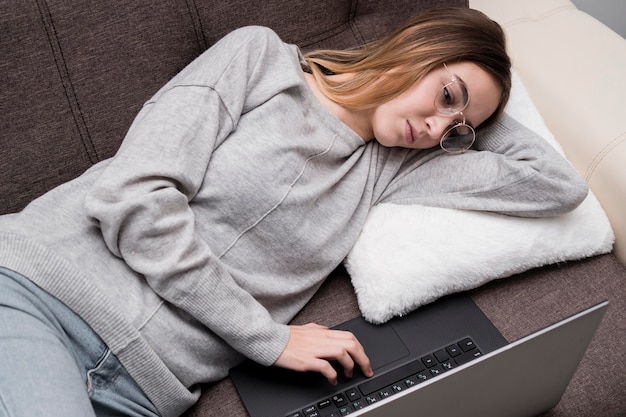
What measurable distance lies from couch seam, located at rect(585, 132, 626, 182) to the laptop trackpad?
0.55 metres

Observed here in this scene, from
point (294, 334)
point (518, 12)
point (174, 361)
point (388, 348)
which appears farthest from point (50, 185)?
point (518, 12)

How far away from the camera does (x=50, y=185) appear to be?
3.97 feet

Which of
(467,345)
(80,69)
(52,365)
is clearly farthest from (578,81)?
(52,365)

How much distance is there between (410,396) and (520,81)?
38.5 inches

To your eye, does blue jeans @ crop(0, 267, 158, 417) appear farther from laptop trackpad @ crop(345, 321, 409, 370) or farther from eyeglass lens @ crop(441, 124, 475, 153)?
eyeglass lens @ crop(441, 124, 475, 153)

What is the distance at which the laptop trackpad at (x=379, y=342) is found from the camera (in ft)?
3.84

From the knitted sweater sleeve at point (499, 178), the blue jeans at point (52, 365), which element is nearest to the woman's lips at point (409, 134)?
the knitted sweater sleeve at point (499, 178)

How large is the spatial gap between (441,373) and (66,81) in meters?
0.81

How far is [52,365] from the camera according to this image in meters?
0.93

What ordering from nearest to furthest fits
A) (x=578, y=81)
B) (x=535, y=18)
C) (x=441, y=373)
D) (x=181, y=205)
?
(x=441, y=373), (x=181, y=205), (x=578, y=81), (x=535, y=18)

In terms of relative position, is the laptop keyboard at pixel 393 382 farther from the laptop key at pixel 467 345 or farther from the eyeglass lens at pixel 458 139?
the eyeglass lens at pixel 458 139

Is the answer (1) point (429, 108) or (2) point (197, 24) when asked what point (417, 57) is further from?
(2) point (197, 24)

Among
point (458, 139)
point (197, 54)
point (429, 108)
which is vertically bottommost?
point (458, 139)

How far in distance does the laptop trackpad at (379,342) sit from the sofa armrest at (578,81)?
20.8 inches
